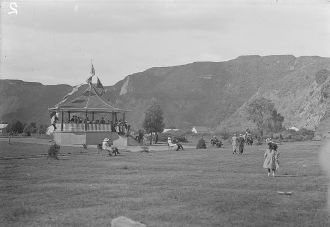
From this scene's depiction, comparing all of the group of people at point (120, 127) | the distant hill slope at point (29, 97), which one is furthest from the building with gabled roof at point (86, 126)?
the distant hill slope at point (29, 97)

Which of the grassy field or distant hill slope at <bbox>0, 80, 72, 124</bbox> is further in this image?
distant hill slope at <bbox>0, 80, 72, 124</bbox>

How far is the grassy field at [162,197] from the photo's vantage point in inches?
443

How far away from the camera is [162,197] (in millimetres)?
13805

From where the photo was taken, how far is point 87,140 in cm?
4438

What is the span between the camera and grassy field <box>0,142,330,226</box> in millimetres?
11250

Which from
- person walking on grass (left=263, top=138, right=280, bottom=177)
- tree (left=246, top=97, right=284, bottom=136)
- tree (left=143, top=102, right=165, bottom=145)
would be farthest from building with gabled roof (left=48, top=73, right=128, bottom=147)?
tree (left=246, top=97, right=284, bottom=136)

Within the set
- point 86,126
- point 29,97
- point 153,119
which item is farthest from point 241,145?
point 29,97

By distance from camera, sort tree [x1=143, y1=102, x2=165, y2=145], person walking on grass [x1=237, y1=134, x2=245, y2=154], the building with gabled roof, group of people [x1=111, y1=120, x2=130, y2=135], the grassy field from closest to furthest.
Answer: the grassy field → person walking on grass [x1=237, y1=134, x2=245, y2=154] → the building with gabled roof → group of people [x1=111, y1=120, x2=130, y2=135] → tree [x1=143, y1=102, x2=165, y2=145]

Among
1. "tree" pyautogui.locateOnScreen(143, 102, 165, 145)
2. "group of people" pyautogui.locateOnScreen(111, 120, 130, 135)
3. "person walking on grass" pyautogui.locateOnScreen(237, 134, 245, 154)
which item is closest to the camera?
"person walking on grass" pyautogui.locateOnScreen(237, 134, 245, 154)

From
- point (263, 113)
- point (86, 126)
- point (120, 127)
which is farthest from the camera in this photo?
point (263, 113)

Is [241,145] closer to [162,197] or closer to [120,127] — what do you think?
[120,127]

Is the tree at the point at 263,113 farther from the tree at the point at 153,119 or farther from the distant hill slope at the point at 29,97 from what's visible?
the distant hill slope at the point at 29,97

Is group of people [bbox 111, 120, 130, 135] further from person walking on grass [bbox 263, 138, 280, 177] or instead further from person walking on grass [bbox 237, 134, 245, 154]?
person walking on grass [bbox 263, 138, 280, 177]

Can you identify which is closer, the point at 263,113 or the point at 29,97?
the point at 263,113
